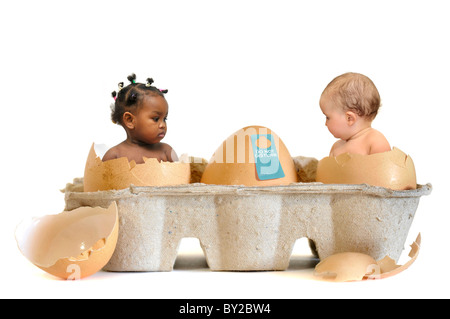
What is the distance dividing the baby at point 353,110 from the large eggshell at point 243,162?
24 centimetres

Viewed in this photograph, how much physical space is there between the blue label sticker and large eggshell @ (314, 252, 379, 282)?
42cm

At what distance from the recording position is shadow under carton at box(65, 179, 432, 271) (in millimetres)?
2779

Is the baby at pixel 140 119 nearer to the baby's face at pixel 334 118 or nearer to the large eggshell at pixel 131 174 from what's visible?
the large eggshell at pixel 131 174

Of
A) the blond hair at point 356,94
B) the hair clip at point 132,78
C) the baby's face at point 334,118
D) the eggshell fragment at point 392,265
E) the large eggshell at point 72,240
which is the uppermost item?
the hair clip at point 132,78

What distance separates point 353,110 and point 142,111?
0.90 metres

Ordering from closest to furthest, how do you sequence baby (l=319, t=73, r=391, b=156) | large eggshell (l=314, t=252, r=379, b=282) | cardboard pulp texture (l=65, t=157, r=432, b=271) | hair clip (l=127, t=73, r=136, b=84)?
1. large eggshell (l=314, t=252, r=379, b=282)
2. cardboard pulp texture (l=65, t=157, r=432, b=271)
3. baby (l=319, t=73, r=391, b=156)
4. hair clip (l=127, t=73, r=136, b=84)

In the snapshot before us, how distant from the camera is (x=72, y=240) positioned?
9.39ft

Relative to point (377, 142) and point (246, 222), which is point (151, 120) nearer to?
point (246, 222)

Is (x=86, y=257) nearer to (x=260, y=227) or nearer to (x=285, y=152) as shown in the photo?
(x=260, y=227)

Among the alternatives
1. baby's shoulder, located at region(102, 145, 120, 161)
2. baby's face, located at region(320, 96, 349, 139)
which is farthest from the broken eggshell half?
baby's shoulder, located at region(102, 145, 120, 161)

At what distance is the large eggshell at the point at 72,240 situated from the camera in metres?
2.64

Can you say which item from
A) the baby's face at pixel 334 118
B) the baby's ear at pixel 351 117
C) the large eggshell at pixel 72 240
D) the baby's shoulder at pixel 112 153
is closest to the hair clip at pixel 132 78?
the baby's shoulder at pixel 112 153

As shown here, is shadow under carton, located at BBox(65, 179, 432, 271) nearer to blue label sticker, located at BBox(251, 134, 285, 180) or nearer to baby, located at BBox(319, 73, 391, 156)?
blue label sticker, located at BBox(251, 134, 285, 180)

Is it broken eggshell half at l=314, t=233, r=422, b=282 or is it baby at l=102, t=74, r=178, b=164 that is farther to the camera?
baby at l=102, t=74, r=178, b=164
